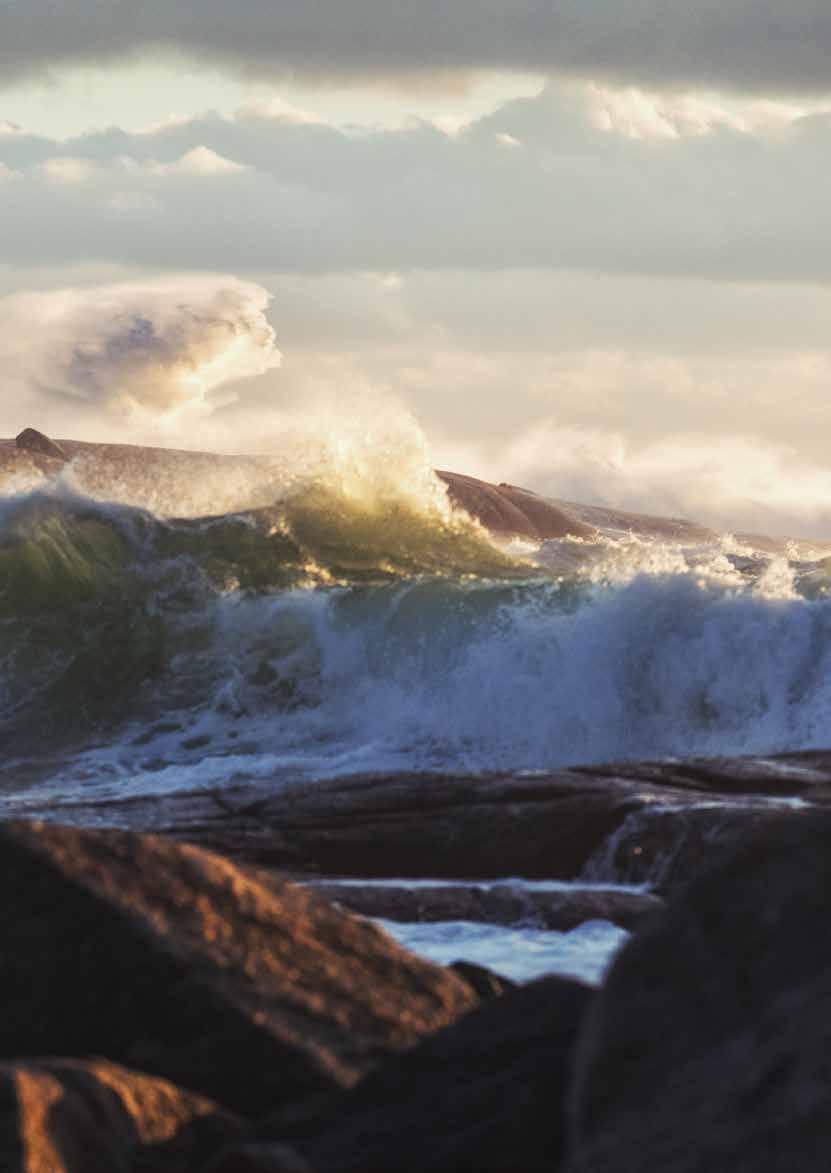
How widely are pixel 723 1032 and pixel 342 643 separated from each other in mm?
17000

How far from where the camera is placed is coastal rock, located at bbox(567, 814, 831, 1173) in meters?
3.76

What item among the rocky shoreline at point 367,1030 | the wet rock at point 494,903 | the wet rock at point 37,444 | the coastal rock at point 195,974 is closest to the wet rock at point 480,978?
the rocky shoreline at point 367,1030

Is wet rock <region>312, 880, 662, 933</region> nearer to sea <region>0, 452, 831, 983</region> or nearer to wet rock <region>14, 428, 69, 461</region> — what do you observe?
sea <region>0, 452, 831, 983</region>

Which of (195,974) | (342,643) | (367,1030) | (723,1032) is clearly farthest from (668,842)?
(342,643)

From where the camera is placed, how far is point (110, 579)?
23.6 m

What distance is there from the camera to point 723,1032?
159 inches

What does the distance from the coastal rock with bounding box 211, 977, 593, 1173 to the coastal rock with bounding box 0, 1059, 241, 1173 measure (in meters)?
0.18

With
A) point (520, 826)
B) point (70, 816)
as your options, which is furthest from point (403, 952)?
point (70, 816)

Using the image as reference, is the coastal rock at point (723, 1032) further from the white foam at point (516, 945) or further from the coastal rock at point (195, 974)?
the white foam at point (516, 945)

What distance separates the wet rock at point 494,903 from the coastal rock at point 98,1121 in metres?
4.81

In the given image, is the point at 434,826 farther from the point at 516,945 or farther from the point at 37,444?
the point at 37,444

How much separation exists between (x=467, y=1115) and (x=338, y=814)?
7.59 m

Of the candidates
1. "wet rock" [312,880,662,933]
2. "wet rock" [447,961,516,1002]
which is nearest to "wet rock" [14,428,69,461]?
"wet rock" [312,880,662,933]

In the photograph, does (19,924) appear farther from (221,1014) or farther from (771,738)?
(771,738)
